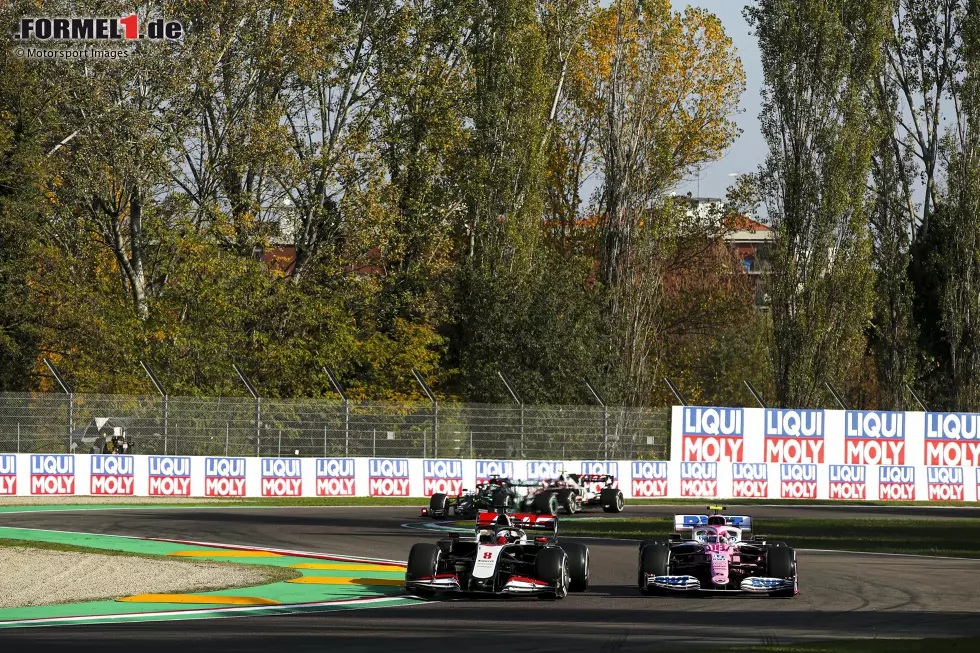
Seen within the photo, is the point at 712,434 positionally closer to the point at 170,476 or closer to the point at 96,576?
the point at 170,476

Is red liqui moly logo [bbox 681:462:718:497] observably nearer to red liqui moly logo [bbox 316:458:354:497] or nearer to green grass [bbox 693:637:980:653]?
red liqui moly logo [bbox 316:458:354:497]

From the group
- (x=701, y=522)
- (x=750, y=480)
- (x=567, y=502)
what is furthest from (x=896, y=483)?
(x=701, y=522)

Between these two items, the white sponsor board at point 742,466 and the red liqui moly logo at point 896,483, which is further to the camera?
the red liqui moly logo at point 896,483

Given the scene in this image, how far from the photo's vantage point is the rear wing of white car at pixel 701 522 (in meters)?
15.9

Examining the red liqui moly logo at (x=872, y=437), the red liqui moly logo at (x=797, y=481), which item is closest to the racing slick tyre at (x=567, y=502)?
the red liqui moly logo at (x=797, y=481)

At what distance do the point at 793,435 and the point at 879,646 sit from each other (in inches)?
1101

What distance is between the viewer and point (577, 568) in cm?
1511

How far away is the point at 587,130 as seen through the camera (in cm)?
6006

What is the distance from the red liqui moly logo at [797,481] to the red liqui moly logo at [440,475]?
9160mm

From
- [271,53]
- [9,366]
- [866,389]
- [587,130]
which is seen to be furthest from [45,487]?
[866,389]

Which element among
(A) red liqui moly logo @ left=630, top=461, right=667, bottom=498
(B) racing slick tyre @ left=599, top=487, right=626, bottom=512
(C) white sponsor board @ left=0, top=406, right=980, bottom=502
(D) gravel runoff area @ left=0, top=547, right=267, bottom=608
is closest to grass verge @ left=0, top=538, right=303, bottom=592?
(D) gravel runoff area @ left=0, top=547, right=267, bottom=608

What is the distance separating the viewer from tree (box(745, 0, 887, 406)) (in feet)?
149

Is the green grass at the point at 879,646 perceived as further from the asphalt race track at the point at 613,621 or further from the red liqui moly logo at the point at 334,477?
the red liqui moly logo at the point at 334,477

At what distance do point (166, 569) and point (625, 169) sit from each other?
116 feet
